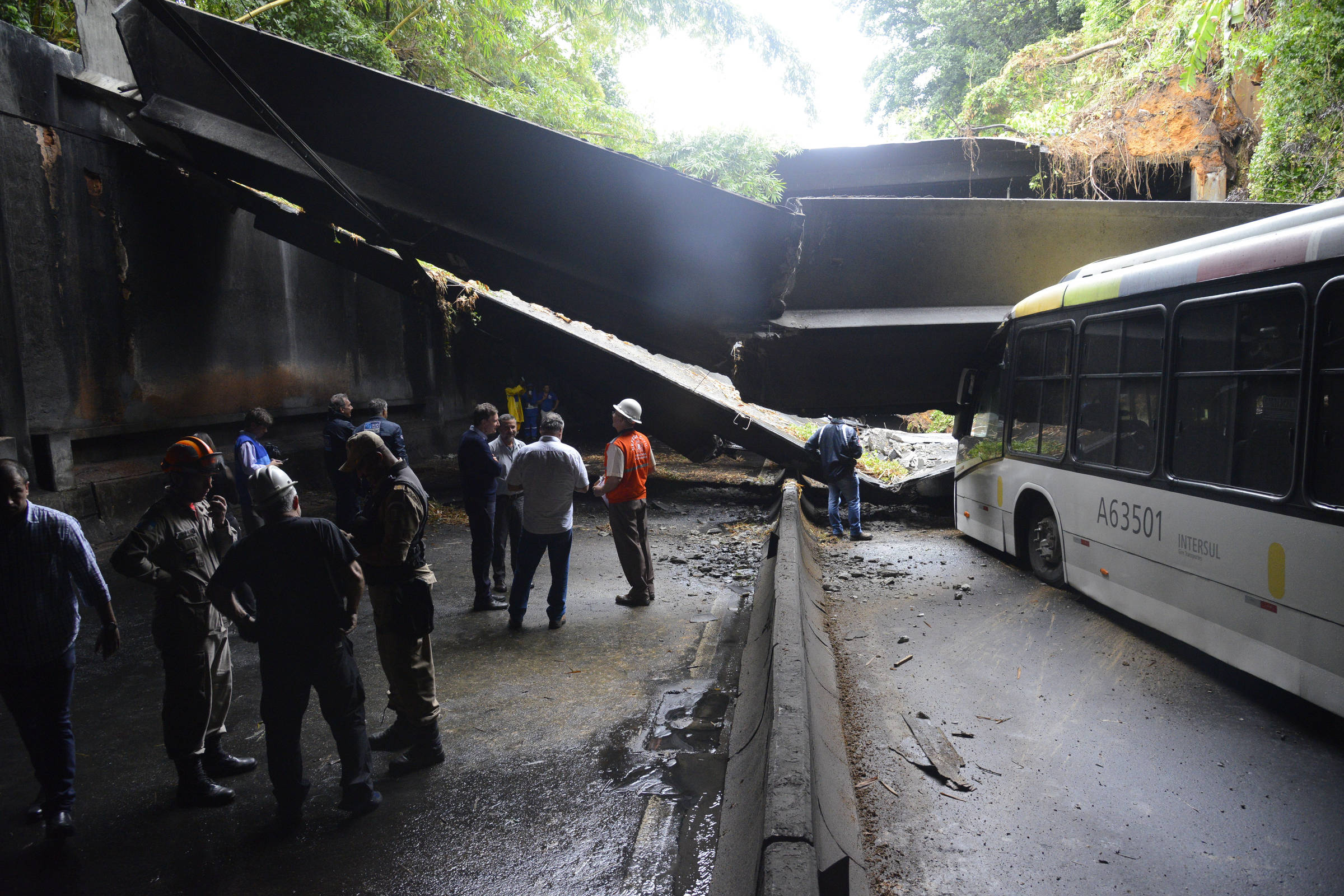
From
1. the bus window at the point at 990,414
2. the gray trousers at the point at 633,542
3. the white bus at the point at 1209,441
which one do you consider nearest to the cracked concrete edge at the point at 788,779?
the gray trousers at the point at 633,542

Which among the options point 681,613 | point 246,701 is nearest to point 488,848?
point 246,701

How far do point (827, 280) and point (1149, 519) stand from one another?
13.0 feet

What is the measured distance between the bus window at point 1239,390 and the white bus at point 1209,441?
1 centimetres

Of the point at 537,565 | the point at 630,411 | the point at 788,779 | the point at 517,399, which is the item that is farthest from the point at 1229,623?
the point at 517,399

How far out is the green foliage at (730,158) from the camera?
934 cm

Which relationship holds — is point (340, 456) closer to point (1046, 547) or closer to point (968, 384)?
point (968, 384)

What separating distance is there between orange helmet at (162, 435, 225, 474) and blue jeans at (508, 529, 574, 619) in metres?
2.82

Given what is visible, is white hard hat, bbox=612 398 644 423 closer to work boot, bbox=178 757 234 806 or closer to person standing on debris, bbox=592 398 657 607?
person standing on debris, bbox=592 398 657 607

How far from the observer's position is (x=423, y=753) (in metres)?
4.14

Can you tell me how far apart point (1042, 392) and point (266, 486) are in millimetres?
7372

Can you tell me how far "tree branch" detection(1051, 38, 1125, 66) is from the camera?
14.9 meters

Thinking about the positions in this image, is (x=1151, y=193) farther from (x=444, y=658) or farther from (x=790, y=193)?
(x=444, y=658)

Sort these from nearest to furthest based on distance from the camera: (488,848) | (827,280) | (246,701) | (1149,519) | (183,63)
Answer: (488,848), (246,701), (1149,519), (183,63), (827,280)

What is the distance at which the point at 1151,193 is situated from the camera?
48.3ft
